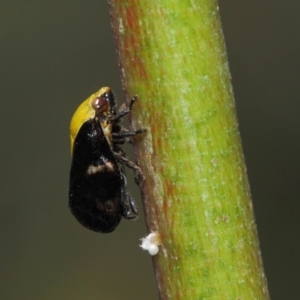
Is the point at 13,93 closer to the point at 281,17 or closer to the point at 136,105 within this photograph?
the point at 281,17

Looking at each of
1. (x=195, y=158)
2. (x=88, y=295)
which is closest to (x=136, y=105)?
(x=195, y=158)

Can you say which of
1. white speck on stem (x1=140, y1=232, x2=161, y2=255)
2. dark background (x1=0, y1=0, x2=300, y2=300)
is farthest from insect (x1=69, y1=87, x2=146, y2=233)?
dark background (x1=0, y1=0, x2=300, y2=300)

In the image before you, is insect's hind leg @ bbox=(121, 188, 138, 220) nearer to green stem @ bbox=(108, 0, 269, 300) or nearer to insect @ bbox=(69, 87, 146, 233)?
insect @ bbox=(69, 87, 146, 233)

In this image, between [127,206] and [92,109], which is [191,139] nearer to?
[92,109]

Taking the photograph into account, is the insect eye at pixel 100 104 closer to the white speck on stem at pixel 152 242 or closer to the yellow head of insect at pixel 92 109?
the yellow head of insect at pixel 92 109

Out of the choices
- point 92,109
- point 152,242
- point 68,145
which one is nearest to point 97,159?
point 92,109

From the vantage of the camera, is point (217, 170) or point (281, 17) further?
point (281, 17)

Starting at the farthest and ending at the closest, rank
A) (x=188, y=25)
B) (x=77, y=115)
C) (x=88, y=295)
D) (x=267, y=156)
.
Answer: (x=267, y=156), (x=88, y=295), (x=77, y=115), (x=188, y=25)
